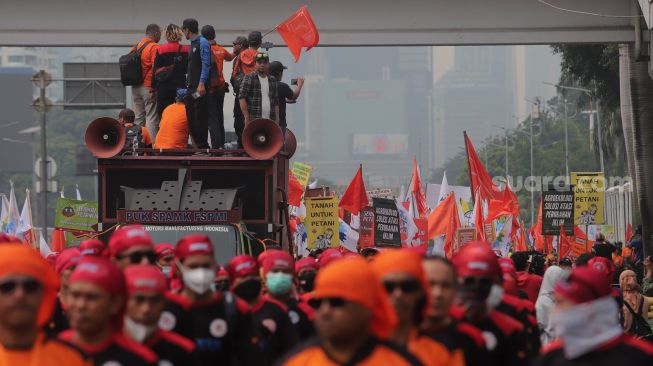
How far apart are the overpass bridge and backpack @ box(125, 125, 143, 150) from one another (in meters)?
11.2

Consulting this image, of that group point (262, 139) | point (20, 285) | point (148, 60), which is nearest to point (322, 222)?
point (148, 60)

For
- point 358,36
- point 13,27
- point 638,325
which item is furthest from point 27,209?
point 638,325

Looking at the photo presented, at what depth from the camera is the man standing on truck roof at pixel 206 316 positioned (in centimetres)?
891

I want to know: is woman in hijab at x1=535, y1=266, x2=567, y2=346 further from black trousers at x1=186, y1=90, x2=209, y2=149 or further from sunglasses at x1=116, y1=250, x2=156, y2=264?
black trousers at x1=186, y1=90, x2=209, y2=149

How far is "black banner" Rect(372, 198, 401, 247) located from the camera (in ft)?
86.5

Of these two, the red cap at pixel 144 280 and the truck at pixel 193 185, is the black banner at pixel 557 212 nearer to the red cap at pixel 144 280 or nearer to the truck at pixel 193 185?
the truck at pixel 193 185

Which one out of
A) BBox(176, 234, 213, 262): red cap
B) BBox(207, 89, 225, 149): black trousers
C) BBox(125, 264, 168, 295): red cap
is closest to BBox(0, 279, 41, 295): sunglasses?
BBox(125, 264, 168, 295): red cap

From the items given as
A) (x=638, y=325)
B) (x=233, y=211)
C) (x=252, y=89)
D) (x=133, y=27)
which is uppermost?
(x=133, y=27)

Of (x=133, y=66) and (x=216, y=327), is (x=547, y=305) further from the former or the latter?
(x=133, y=66)

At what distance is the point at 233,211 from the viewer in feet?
55.0

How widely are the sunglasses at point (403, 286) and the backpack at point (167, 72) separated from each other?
12.3m

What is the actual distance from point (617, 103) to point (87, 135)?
2680 centimetres

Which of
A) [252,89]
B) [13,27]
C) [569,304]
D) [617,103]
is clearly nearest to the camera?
[569,304]

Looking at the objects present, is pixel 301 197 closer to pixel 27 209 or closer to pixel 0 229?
pixel 27 209
